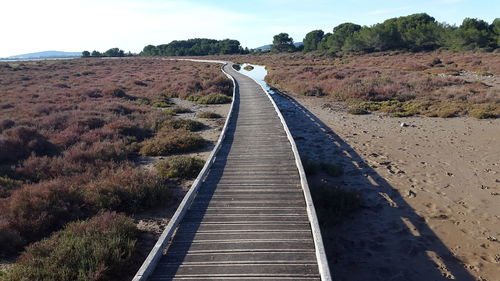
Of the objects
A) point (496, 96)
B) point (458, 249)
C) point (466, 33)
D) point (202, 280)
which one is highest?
point (466, 33)

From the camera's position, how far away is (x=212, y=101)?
2633 centimetres

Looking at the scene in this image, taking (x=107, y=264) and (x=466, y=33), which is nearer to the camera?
(x=107, y=264)

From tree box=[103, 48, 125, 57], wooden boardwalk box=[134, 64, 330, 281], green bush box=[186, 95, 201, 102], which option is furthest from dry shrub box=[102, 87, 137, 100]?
tree box=[103, 48, 125, 57]

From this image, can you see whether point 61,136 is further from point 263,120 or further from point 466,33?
point 466,33

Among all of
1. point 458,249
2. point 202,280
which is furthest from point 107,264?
point 458,249

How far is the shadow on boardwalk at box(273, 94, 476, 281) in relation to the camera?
664 cm

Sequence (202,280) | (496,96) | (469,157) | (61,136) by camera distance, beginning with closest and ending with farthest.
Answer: (202,280)
(469,157)
(61,136)
(496,96)

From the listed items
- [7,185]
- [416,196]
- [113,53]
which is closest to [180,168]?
[7,185]

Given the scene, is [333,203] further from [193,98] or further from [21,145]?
[193,98]

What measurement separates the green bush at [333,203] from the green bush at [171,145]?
248 inches

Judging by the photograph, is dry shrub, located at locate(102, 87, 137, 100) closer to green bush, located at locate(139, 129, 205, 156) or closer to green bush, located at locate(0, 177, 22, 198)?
green bush, located at locate(139, 129, 205, 156)

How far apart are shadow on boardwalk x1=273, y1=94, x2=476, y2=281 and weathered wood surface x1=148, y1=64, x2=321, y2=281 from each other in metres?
1.22

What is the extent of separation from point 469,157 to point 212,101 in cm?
1792

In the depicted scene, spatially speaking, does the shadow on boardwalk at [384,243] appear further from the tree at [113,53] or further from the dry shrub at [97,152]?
the tree at [113,53]
